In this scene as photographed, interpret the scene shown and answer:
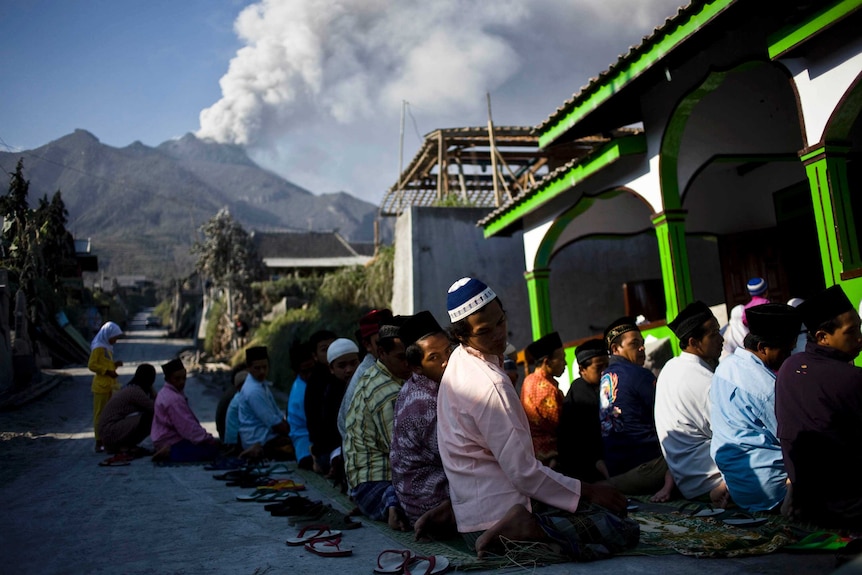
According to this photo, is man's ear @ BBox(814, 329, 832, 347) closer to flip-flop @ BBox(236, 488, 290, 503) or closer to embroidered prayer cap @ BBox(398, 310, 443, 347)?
embroidered prayer cap @ BBox(398, 310, 443, 347)

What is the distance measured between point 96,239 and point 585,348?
102287 millimetres

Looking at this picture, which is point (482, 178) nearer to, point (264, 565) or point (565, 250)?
point (565, 250)

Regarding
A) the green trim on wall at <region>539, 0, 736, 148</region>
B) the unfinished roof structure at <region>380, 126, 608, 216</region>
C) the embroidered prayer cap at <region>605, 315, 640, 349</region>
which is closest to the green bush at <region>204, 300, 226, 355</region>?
the unfinished roof structure at <region>380, 126, 608, 216</region>

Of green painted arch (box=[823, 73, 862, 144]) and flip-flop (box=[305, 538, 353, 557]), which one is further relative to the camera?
green painted arch (box=[823, 73, 862, 144])

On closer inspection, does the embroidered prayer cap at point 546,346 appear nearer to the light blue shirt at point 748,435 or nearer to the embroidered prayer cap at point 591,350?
the embroidered prayer cap at point 591,350

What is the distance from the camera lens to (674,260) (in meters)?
7.91

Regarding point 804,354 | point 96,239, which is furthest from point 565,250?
point 96,239

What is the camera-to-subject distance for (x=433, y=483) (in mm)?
3777

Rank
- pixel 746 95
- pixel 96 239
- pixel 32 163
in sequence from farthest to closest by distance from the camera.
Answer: pixel 96 239
pixel 32 163
pixel 746 95

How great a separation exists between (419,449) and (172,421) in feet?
15.7

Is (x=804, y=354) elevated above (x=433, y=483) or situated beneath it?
elevated above

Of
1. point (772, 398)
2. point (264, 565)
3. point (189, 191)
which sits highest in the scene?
point (189, 191)

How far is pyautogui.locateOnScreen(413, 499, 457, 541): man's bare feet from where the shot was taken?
357 centimetres

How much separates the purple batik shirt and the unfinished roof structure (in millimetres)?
10116
